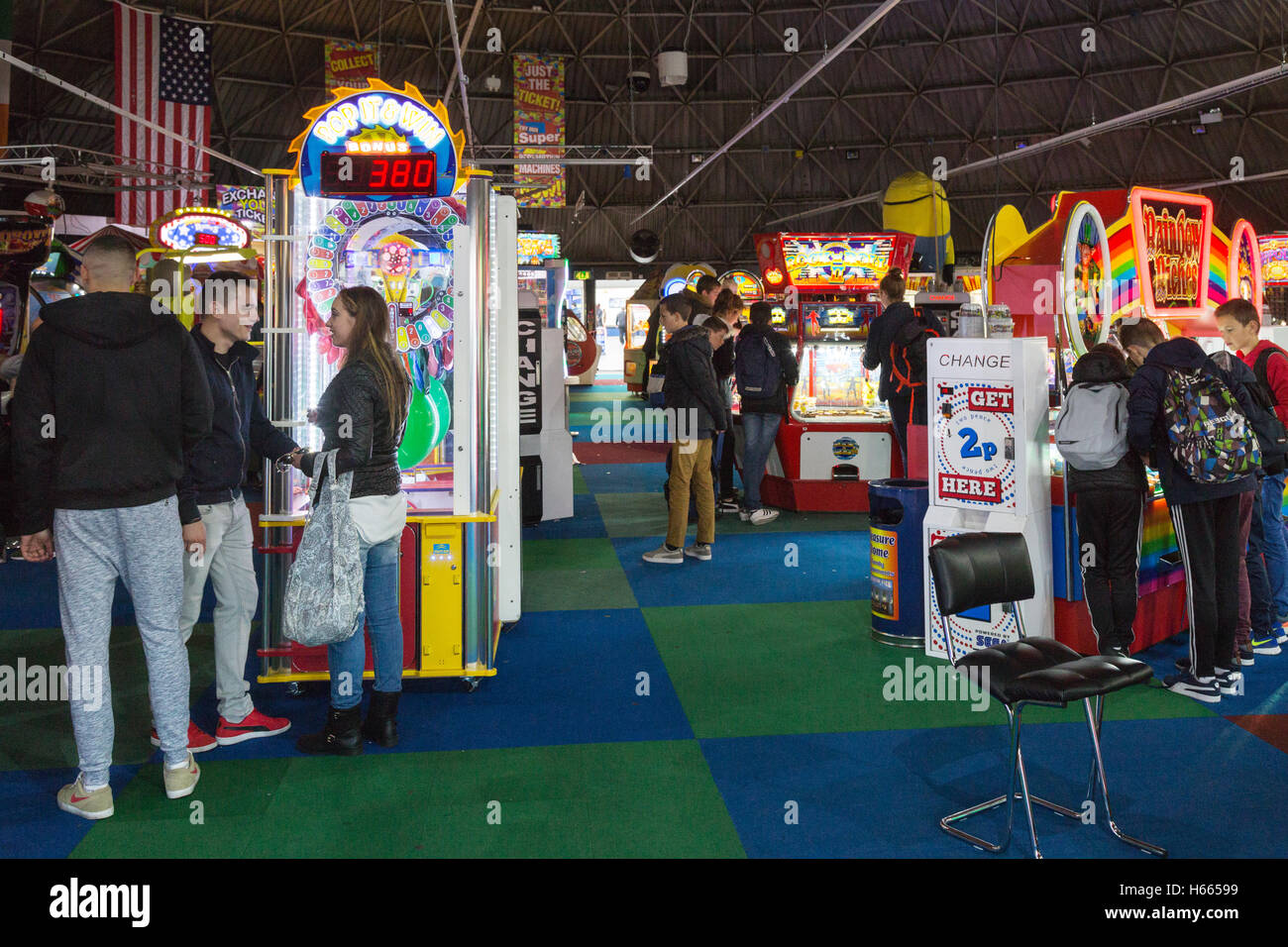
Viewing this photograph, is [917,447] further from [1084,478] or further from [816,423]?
[816,423]

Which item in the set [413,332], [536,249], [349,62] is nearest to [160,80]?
[349,62]

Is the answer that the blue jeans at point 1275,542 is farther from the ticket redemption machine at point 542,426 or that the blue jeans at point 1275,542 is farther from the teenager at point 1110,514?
the ticket redemption machine at point 542,426

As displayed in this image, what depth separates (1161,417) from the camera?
14.0 feet

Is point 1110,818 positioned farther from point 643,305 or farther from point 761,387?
point 643,305

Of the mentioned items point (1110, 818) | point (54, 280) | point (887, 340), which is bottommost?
point (1110, 818)

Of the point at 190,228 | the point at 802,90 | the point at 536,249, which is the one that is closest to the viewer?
the point at 190,228

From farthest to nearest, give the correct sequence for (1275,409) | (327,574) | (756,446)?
1. (756,446)
2. (1275,409)
3. (327,574)

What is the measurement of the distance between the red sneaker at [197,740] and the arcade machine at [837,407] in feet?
18.8

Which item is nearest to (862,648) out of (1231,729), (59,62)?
(1231,729)

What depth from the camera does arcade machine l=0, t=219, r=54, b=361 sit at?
995 cm

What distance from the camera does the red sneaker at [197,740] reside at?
3.82 metres

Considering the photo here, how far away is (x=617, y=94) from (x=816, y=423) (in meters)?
16.4

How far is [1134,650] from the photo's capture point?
494 centimetres

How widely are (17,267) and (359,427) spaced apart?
8.39m
